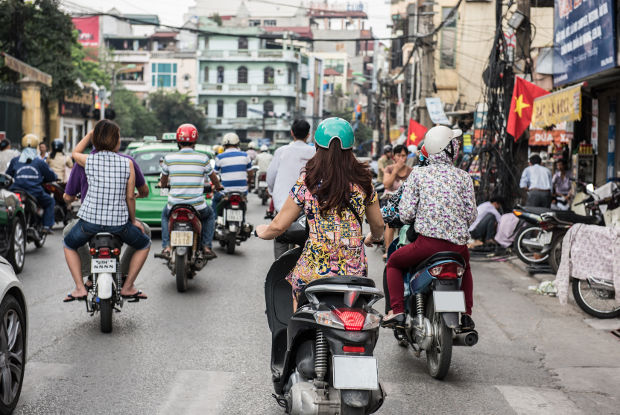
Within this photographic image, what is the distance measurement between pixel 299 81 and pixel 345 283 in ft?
294

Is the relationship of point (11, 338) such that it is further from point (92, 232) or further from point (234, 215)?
point (234, 215)

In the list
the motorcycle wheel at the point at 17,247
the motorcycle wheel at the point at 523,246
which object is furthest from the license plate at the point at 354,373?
the motorcycle wheel at the point at 523,246

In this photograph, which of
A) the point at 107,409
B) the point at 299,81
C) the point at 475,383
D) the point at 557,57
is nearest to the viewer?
the point at 107,409

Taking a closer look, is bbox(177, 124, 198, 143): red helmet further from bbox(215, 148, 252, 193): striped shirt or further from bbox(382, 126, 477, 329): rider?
bbox(382, 126, 477, 329): rider

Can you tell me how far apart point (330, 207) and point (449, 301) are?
1735 millimetres

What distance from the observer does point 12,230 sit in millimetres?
10477

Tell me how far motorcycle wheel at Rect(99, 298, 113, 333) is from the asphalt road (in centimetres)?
10

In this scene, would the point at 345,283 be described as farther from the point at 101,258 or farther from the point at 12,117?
the point at 12,117

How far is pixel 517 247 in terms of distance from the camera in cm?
1282

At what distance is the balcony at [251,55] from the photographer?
88.8 m

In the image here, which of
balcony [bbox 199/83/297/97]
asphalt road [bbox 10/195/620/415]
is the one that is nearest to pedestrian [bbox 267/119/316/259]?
A: asphalt road [bbox 10/195/620/415]

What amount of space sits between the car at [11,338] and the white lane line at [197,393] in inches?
34.6

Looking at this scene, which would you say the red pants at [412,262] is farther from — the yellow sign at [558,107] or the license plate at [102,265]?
the yellow sign at [558,107]

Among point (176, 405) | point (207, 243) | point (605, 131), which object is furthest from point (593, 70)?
point (176, 405)
